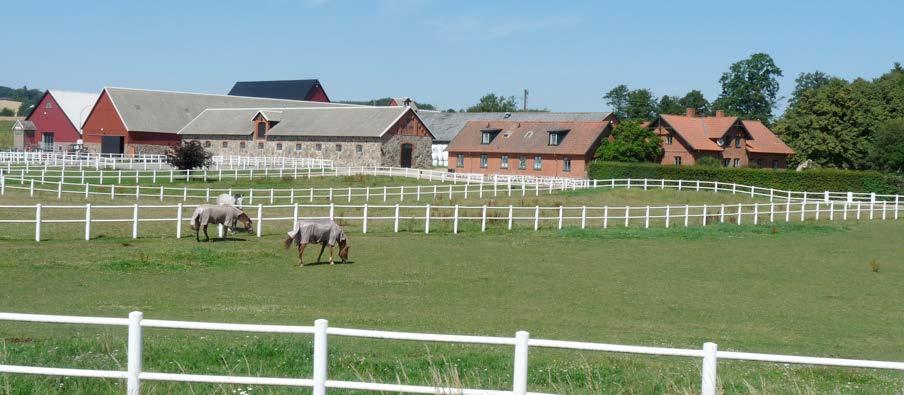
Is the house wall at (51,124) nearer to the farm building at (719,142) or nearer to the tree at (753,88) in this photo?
the farm building at (719,142)

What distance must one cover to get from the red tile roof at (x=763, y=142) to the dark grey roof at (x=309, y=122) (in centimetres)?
3073

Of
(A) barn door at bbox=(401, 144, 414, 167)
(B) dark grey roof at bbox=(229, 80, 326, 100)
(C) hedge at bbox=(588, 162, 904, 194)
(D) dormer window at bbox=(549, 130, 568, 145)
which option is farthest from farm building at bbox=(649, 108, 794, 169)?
(B) dark grey roof at bbox=(229, 80, 326, 100)

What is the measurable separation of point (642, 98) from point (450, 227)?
107302 millimetres

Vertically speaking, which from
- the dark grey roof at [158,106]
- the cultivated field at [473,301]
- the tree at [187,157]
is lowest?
the cultivated field at [473,301]

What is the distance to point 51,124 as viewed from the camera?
96.6 meters

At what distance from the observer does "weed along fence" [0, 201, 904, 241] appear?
2728cm

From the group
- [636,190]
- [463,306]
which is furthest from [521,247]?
[636,190]

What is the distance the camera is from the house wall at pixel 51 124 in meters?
95.1

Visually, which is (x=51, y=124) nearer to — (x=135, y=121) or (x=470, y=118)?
(x=135, y=121)

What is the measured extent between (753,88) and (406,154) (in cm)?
7716

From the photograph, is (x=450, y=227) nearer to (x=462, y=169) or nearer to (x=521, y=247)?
(x=521, y=247)

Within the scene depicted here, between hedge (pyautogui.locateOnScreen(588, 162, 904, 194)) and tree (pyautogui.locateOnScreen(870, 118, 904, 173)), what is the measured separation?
13.4 meters

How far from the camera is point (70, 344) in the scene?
1118 cm

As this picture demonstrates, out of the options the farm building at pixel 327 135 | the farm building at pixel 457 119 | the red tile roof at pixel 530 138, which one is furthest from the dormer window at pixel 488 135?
the farm building at pixel 457 119
